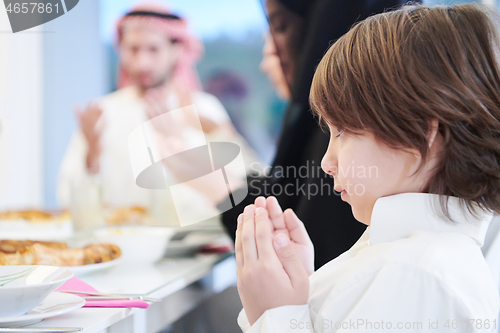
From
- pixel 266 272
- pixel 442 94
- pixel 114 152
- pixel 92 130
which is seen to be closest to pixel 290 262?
pixel 266 272

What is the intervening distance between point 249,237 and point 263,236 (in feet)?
0.06

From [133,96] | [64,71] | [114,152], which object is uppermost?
[64,71]

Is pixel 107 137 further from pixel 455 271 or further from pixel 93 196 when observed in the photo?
pixel 455 271

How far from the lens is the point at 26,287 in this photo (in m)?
0.36

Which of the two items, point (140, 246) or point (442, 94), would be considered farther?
point (140, 246)

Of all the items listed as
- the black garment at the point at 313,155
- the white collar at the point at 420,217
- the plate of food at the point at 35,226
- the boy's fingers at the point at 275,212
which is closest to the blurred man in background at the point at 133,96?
the plate of food at the point at 35,226

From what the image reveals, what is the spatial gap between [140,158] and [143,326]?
16.9 inches

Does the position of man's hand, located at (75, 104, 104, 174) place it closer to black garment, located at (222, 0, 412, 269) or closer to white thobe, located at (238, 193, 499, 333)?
black garment, located at (222, 0, 412, 269)

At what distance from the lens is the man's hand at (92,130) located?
148 cm

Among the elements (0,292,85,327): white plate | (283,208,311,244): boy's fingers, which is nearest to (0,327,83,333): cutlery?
(0,292,85,327): white plate

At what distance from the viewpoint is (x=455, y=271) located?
1.22ft

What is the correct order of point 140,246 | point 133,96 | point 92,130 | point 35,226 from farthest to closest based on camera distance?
point 133,96 < point 92,130 < point 35,226 < point 140,246

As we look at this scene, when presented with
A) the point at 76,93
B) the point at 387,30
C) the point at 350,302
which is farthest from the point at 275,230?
the point at 76,93

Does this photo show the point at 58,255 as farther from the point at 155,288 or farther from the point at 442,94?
the point at 442,94
